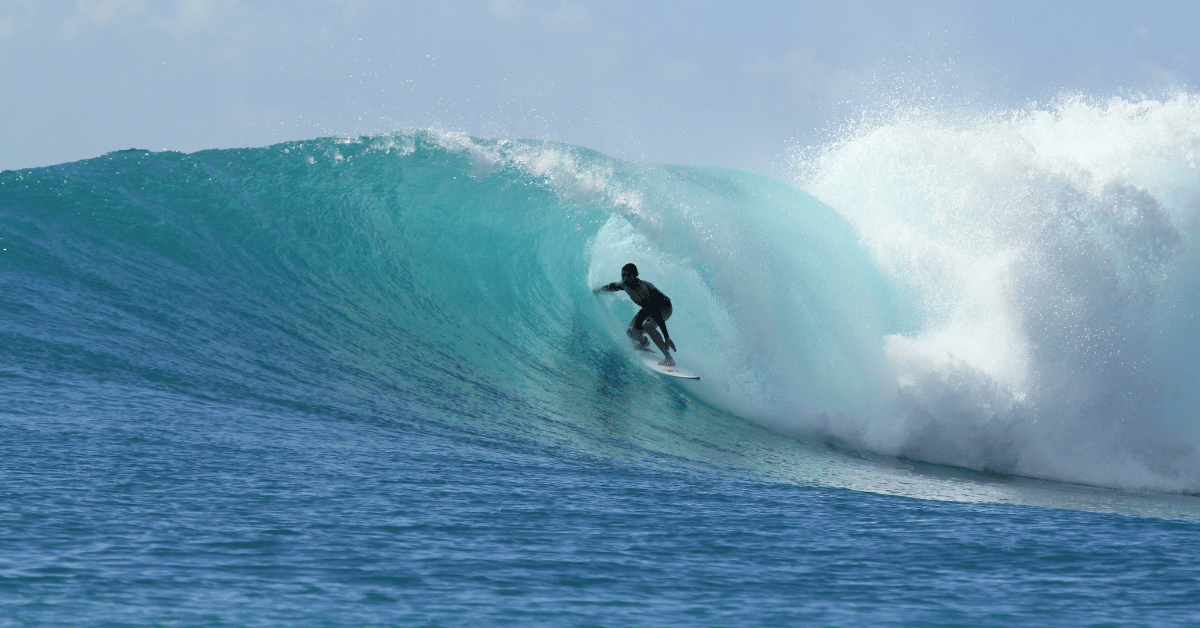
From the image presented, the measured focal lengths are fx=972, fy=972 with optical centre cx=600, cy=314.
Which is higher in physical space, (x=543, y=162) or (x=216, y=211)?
(x=543, y=162)

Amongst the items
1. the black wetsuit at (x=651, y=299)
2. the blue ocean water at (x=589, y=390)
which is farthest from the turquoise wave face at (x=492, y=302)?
the black wetsuit at (x=651, y=299)

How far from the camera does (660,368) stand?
9.27 meters

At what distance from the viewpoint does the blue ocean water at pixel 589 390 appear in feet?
12.7

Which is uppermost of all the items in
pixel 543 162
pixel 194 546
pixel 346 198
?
pixel 543 162

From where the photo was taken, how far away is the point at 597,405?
8188mm

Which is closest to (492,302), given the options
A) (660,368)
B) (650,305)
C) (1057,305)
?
(650,305)

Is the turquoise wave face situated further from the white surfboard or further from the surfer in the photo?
the surfer

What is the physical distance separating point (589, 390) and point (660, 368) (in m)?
0.93

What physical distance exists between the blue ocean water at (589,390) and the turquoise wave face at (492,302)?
0.15 ft

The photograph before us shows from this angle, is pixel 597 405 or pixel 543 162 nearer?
pixel 597 405

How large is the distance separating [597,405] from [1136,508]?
400cm

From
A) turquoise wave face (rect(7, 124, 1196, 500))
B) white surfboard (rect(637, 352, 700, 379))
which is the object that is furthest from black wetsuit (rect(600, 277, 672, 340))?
turquoise wave face (rect(7, 124, 1196, 500))

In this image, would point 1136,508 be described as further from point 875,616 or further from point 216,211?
point 216,211

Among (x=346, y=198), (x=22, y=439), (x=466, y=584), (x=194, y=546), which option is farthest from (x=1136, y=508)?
(x=346, y=198)
